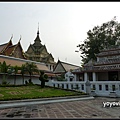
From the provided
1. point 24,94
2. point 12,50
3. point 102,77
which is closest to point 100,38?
point 102,77

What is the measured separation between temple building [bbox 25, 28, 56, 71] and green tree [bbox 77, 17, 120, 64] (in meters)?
15.6

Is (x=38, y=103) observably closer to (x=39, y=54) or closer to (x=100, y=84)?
(x=100, y=84)

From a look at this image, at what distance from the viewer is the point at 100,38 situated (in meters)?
31.2

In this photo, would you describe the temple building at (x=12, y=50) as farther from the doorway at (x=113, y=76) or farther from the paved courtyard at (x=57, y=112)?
the paved courtyard at (x=57, y=112)

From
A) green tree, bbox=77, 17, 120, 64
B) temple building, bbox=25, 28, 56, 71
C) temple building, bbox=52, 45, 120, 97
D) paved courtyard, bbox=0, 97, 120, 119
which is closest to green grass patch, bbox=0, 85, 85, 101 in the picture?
paved courtyard, bbox=0, 97, 120, 119

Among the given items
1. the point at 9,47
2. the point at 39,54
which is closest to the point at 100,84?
the point at 9,47

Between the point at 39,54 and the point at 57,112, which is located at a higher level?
the point at 39,54

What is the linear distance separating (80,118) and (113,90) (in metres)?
9.55

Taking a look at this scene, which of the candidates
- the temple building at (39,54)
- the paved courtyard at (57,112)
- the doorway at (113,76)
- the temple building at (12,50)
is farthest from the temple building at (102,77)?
the temple building at (39,54)

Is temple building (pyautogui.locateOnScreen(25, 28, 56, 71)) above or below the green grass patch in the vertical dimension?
above

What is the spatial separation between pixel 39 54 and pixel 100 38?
69.1ft

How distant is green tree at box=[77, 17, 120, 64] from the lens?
3102cm

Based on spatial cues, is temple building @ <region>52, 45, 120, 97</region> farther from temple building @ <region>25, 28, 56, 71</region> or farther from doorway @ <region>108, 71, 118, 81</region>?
temple building @ <region>25, 28, 56, 71</region>

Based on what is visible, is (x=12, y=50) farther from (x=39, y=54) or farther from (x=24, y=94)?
(x=39, y=54)
